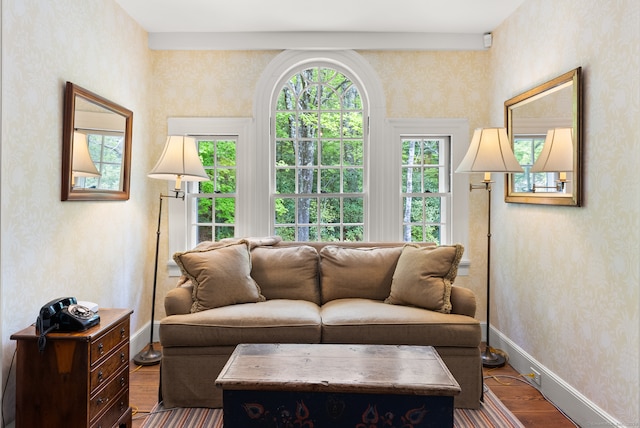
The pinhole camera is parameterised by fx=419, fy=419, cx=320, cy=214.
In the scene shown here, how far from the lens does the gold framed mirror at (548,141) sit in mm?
2457

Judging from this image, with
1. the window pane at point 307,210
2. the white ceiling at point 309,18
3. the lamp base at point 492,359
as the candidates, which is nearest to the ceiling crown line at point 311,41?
the white ceiling at point 309,18

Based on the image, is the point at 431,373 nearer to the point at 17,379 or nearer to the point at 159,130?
the point at 17,379

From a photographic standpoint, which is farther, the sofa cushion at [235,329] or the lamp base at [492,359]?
the lamp base at [492,359]

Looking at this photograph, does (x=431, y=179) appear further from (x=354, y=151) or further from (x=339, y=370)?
(x=339, y=370)

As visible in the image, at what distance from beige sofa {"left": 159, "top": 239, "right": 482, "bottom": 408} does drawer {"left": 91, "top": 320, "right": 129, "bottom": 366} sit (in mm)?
269

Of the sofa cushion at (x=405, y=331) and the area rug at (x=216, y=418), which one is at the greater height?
the sofa cushion at (x=405, y=331)

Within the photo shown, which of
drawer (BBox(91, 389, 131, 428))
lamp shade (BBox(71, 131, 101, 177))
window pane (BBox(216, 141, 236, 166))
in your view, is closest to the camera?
drawer (BBox(91, 389, 131, 428))

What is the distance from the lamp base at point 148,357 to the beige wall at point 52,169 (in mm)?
424

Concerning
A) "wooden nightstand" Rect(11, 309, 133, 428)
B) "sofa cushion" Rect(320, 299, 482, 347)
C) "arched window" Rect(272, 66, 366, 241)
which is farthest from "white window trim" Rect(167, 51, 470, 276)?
"wooden nightstand" Rect(11, 309, 133, 428)

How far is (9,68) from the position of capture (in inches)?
78.3

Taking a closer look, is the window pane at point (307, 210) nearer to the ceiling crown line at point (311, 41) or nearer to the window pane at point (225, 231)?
the window pane at point (225, 231)

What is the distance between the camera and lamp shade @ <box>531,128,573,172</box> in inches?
100.0

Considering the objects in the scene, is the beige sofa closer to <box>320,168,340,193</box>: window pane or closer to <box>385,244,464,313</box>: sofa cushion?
<box>385,244,464,313</box>: sofa cushion

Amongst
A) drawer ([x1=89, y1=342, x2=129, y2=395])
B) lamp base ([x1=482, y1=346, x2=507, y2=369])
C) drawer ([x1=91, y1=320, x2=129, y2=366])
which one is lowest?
lamp base ([x1=482, y1=346, x2=507, y2=369])
